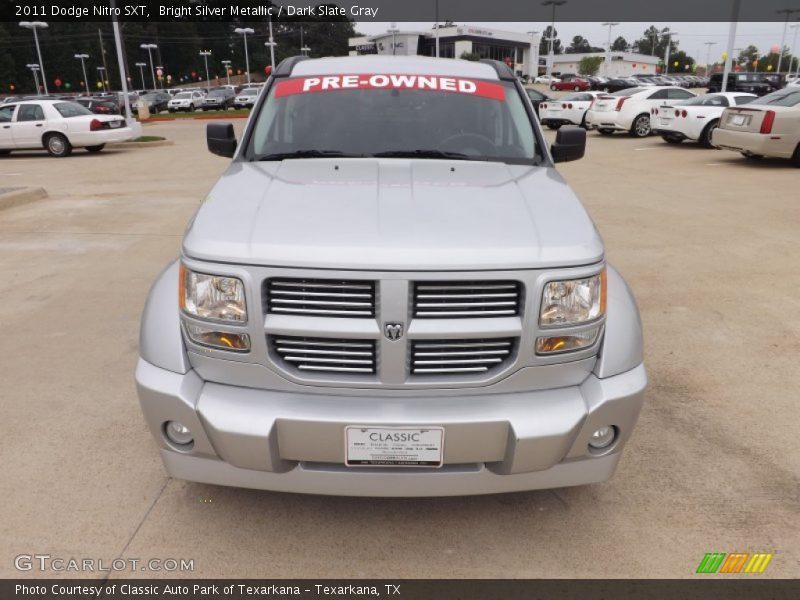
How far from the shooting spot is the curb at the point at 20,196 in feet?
31.9

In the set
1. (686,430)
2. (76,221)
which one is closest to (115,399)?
(686,430)

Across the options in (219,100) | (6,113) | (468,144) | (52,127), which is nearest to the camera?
(468,144)

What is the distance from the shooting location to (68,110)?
1661 centimetres

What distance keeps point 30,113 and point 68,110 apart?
3.06 ft

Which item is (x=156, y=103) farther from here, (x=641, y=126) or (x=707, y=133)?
(x=707, y=133)

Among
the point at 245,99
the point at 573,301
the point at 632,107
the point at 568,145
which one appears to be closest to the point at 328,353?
the point at 573,301

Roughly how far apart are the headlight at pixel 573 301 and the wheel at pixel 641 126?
18386 millimetres

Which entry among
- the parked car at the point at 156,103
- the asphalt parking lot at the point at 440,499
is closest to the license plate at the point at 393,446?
the asphalt parking lot at the point at 440,499

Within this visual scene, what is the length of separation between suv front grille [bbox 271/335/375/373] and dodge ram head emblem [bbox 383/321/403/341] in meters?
0.09

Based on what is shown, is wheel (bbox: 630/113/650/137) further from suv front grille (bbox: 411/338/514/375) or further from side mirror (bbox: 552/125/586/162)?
suv front grille (bbox: 411/338/514/375)

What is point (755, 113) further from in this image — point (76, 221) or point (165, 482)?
point (165, 482)

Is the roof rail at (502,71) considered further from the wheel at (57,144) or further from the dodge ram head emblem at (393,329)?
the wheel at (57,144)

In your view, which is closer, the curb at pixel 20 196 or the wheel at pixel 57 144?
the curb at pixel 20 196

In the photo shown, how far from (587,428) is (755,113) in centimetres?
1212
